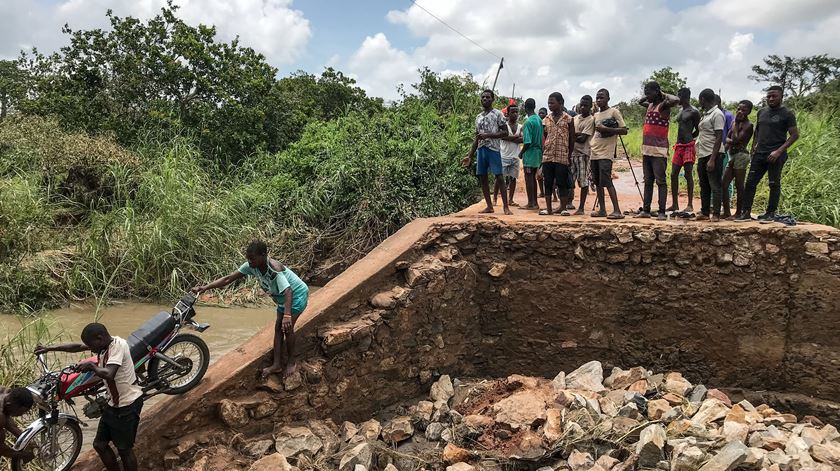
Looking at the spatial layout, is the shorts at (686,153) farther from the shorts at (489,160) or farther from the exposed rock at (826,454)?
the exposed rock at (826,454)

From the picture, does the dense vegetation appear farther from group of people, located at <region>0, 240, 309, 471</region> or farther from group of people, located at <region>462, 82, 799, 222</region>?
group of people, located at <region>0, 240, 309, 471</region>

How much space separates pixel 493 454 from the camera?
14.4 ft

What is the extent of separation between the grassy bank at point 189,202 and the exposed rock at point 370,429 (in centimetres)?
480

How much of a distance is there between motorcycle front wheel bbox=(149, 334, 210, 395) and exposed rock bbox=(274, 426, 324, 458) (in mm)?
740

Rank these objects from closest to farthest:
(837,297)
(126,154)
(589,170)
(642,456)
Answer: (642,456)
(837,297)
(589,170)
(126,154)

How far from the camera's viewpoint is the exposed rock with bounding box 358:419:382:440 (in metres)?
4.66

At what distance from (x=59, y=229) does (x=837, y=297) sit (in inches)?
404

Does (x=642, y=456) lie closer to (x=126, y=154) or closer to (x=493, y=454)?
(x=493, y=454)

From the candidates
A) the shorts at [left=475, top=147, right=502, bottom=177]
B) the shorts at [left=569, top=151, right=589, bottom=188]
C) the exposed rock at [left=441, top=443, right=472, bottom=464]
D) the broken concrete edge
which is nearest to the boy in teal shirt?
the broken concrete edge

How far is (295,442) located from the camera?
4301 mm

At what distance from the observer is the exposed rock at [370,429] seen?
4655 mm

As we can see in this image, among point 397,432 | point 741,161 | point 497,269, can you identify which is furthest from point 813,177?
point 397,432

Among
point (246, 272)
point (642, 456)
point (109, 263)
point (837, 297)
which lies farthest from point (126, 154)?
point (837, 297)

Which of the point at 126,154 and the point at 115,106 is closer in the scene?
the point at 126,154
